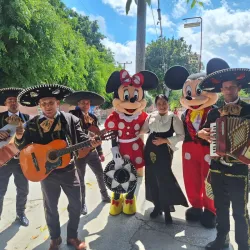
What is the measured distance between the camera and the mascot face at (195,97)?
2.95 m

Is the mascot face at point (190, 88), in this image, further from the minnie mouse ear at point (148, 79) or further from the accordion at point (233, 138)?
the accordion at point (233, 138)

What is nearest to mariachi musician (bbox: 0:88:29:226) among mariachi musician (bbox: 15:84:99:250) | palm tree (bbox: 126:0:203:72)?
mariachi musician (bbox: 15:84:99:250)

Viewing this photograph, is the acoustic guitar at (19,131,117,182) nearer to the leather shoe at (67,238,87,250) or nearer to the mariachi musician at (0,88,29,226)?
the mariachi musician at (0,88,29,226)

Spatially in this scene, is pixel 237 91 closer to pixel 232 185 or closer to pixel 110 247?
pixel 232 185

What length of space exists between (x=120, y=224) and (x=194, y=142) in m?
1.44

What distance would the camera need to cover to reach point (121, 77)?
10.9 ft

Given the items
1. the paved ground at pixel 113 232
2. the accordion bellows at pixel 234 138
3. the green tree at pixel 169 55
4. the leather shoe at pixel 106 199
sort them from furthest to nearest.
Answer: the green tree at pixel 169 55, the leather shoe at pixel 106 199, the paved ground at pixel 113 232, the accordion bellows at pixel 234 138

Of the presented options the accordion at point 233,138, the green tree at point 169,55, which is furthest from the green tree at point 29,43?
the green tree at point 169,55

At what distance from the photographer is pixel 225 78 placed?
237 centimetres

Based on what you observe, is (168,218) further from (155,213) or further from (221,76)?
(221,76)

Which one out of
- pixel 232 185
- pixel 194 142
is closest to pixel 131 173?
pixel 194 142

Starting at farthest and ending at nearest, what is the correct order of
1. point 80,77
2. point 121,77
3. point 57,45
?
1. point 80,77
2. point 57,45
3. point 121,77

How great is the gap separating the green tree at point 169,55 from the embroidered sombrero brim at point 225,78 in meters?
23.8

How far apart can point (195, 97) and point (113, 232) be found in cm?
198
